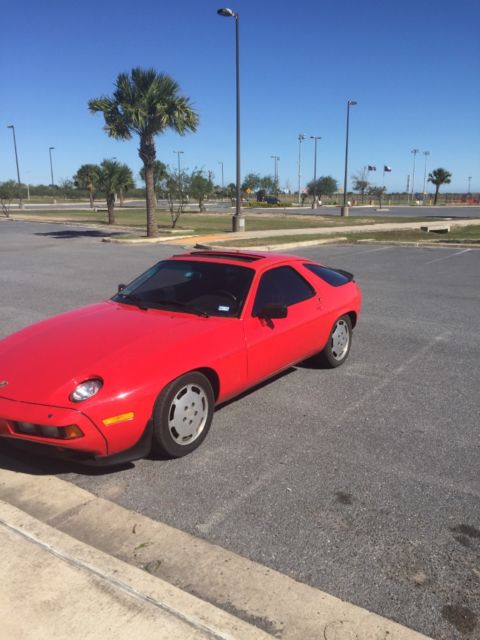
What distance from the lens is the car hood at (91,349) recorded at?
3.43 meters

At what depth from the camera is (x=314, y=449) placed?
12.9 feet

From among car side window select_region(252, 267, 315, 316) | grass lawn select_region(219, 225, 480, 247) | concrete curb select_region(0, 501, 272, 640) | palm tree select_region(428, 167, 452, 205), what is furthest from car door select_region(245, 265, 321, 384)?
palm tree select_region(428, 167, 452, 205)

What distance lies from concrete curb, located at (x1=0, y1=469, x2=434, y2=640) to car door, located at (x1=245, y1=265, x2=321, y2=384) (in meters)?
1.65

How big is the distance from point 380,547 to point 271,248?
51.7 feet

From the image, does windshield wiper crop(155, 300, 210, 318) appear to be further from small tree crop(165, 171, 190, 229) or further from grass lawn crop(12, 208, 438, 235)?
small tree crop(165, 171, 190, 229)

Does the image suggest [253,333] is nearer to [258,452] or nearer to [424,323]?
[258,452]

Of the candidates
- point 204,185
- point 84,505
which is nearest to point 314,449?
point 84,505

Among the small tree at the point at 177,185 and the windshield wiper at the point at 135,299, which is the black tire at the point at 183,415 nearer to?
the windshield wiper at the point at 135,299

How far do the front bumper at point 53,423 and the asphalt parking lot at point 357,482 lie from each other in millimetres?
360

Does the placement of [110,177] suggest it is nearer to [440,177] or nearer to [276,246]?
[276,246]

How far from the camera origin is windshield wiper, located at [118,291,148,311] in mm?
4564

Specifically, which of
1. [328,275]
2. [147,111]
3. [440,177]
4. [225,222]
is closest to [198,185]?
[225,222]

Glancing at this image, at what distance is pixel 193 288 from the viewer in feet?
15.4

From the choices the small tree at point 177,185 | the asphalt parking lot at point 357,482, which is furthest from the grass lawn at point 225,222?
the asphalt parking lot at point 357,482
